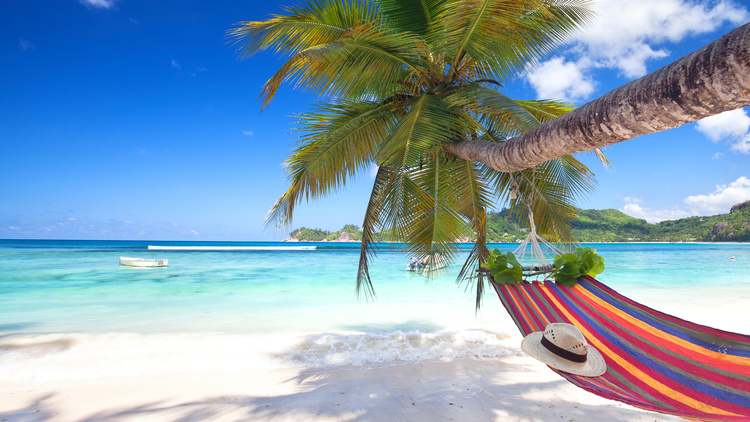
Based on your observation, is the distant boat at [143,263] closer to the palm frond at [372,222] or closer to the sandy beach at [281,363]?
the sandy beach at [281,363]

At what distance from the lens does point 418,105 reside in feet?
8.48

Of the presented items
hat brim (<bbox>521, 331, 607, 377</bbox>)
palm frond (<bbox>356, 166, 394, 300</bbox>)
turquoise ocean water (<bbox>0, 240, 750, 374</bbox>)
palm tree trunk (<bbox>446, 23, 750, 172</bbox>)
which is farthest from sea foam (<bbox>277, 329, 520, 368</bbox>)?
palm tree trunk (<bbox>446, 23, 750, 172</bbox>)

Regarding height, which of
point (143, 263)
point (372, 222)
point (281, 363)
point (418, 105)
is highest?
point (418, 105)

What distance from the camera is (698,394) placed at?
1371 millimetres

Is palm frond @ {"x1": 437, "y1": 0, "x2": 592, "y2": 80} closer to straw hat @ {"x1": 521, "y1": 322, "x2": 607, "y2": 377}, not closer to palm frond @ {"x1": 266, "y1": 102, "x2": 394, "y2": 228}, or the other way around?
palm frond @ {"x1": 266, "y1": 102, "x2": 394, "y2": 228}

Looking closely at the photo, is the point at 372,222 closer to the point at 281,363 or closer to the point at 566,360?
the point at 281,363

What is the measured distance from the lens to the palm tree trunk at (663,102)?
32.4 inches

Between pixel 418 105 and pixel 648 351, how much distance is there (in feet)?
6.41

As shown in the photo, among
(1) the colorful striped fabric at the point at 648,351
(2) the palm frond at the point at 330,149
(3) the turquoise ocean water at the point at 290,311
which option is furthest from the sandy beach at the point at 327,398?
(2) the palm frond at the point at 330,149

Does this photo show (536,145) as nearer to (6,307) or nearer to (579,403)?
(579,403)

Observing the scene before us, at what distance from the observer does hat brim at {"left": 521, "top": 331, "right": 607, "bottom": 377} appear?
1518mm

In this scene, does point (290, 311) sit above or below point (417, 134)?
below

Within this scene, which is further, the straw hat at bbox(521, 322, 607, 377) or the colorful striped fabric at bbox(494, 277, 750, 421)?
the straw hat at bbox(521, 322, 607, 377)

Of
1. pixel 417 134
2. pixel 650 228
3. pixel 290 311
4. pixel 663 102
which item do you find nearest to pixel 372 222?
pixel 417 134
